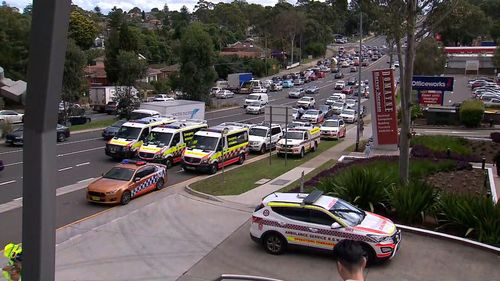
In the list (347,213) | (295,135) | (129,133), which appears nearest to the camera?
(347,213)

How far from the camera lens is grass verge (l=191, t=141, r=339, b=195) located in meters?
20.0

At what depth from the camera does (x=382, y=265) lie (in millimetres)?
11648

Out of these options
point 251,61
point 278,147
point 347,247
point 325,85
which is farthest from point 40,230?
A: point 251,61

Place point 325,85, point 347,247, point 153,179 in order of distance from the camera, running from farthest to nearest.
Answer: point 325,85, point 153,179, point 347,247

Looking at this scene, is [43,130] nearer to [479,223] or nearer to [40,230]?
[40,230]

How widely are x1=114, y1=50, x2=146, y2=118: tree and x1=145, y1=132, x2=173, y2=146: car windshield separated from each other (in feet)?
59.0

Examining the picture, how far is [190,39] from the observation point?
5288 cm

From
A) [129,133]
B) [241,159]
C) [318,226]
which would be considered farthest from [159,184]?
[318,226]

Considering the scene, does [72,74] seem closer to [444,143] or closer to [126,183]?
[126,183]

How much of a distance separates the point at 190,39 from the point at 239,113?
884cm

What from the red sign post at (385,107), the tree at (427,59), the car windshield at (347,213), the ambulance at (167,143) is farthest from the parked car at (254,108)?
the car windshield at (347,213)

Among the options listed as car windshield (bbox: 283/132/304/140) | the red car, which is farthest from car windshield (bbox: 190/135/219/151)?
the red car

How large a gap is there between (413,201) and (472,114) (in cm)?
2687

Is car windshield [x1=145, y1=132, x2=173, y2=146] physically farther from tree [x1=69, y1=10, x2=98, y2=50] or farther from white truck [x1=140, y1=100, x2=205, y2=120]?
tree [x1=69, y1=10, x2=98, y2=50]
